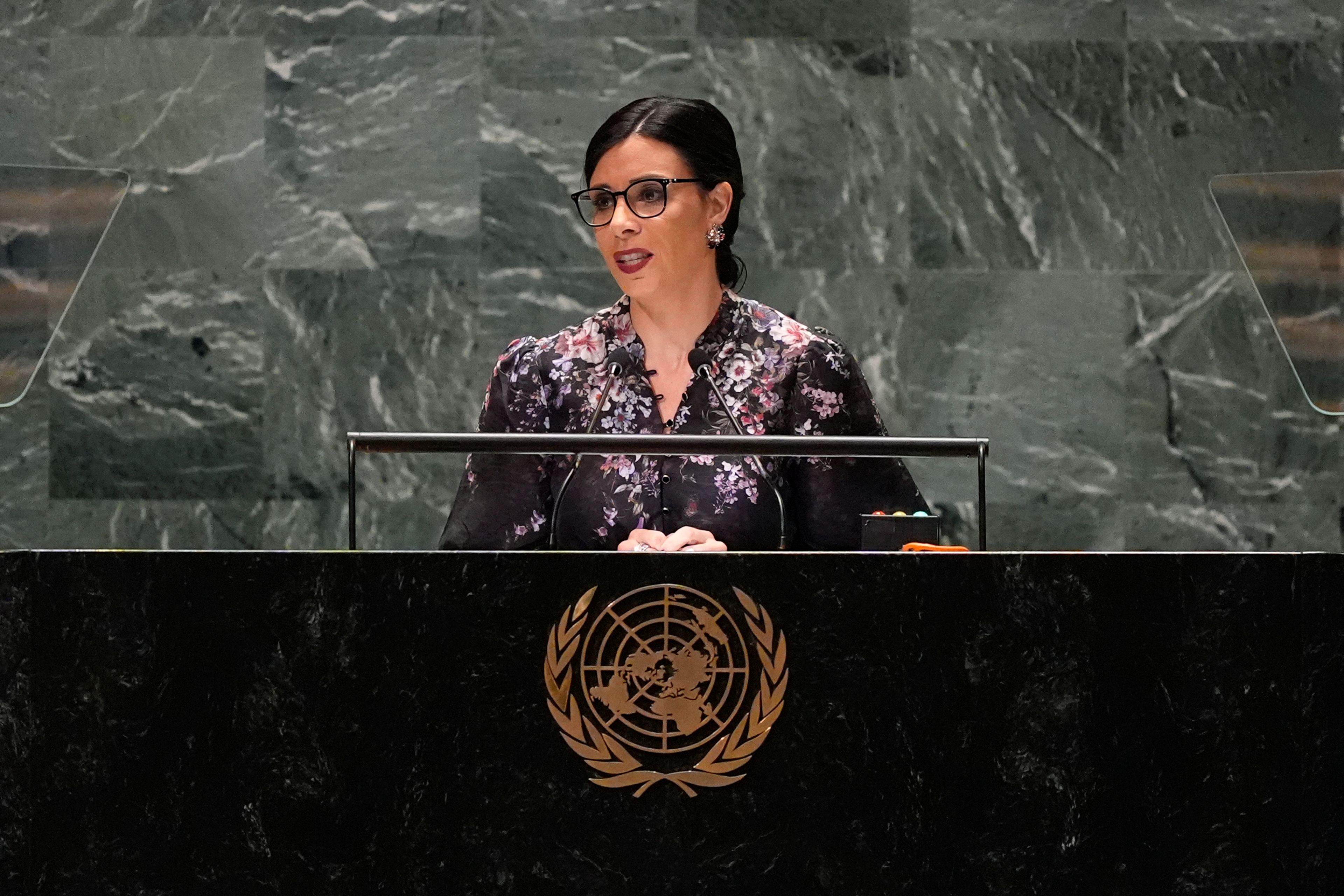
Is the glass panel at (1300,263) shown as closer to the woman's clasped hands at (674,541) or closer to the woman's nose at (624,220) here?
the woman's clasped hands at (674,541)

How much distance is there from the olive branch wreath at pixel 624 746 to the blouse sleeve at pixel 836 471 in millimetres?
742

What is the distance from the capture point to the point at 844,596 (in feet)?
5.48

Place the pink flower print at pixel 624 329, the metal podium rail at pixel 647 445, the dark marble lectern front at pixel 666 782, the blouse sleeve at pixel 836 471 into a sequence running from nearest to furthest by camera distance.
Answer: the dark marble lectern front at pixel 666 782 → the metal podium rail at pixel 647 445 → the blouse sleeve at pixel 836 471 → the pink flower print at pixel 624 329

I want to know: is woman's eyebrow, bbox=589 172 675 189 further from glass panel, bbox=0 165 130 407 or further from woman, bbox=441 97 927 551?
glass panel, bbox=0 165 130 407

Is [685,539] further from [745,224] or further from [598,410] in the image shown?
[745,224]

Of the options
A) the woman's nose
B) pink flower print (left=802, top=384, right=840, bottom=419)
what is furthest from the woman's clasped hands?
the woman's nose

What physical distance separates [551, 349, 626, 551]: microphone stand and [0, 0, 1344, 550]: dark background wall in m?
1.45

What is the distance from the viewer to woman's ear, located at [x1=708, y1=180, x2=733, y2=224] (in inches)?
108

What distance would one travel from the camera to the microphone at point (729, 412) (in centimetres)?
225

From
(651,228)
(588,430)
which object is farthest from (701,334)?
(588,430)

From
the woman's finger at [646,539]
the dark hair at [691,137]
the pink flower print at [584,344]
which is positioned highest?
the dark hair at [691,137]

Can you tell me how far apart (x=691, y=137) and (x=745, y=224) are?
1.38 meters

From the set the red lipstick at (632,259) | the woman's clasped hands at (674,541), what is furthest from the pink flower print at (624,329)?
the woman's clasped hands at (674,541)

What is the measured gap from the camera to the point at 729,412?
219 centimetres
